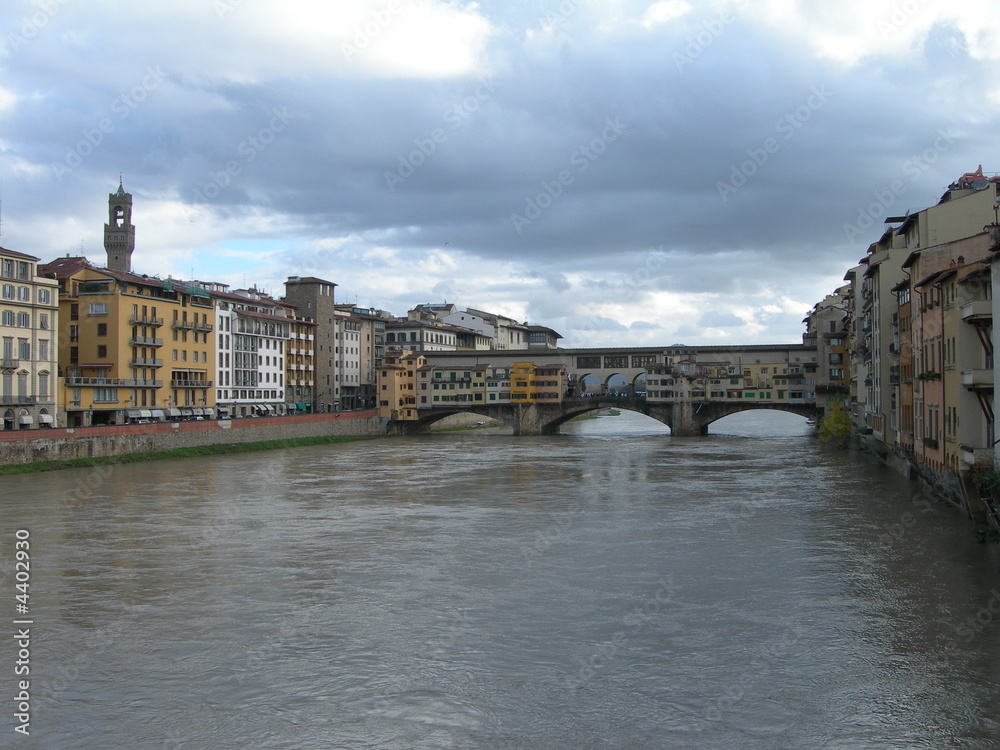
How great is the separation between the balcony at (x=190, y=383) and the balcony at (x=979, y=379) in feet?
153

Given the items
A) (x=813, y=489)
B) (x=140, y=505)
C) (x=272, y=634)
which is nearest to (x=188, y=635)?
(x=272, y=634)

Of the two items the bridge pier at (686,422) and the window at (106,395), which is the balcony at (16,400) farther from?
the bridge pier at (686,422)

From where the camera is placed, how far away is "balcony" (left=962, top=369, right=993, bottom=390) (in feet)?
70.6

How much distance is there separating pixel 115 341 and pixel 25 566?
3482 cm

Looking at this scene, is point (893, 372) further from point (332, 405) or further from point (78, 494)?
point (332, 405)

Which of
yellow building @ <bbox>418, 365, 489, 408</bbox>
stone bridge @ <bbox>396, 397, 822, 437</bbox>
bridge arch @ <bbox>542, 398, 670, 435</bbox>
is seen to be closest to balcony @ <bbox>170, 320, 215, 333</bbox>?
stone bridge @ <bbox>396, 397, 822, 437</bbox>

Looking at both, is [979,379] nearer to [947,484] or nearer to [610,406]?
[947,484]

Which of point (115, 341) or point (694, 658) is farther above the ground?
point (115, 341)

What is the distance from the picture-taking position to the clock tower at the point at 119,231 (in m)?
96.4

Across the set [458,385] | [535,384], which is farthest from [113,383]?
[535,384]

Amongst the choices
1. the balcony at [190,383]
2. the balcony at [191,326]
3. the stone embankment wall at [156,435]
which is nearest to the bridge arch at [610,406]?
the stone embankment wall at [156,435]

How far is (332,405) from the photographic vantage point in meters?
79.8

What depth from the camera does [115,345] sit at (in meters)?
53.0

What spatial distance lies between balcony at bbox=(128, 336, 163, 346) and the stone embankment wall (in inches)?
259
